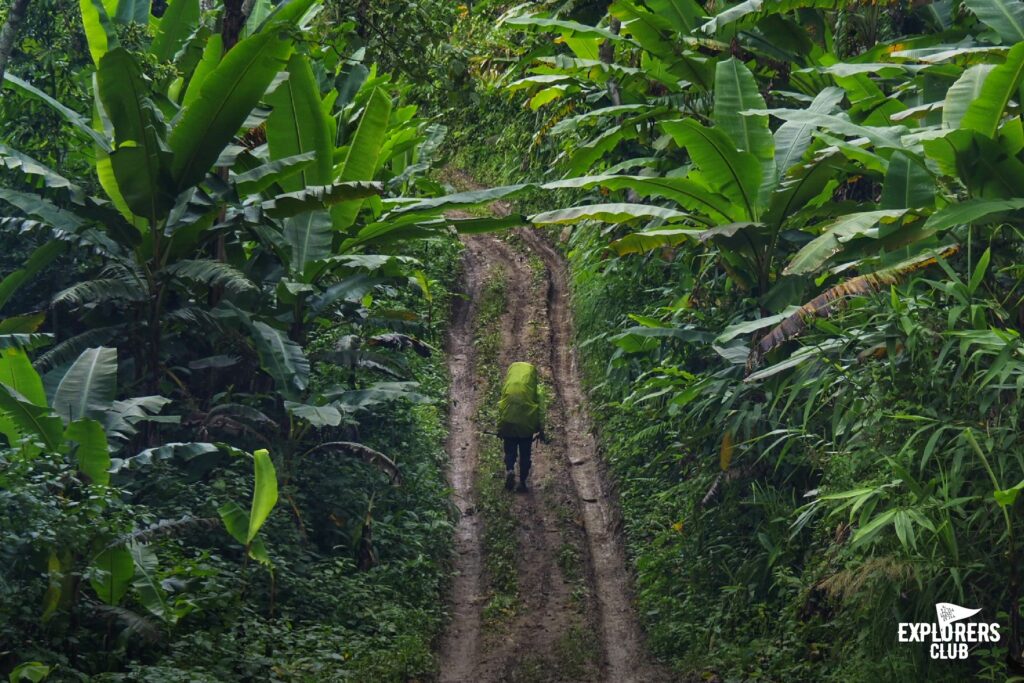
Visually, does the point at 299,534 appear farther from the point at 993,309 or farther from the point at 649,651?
the point at 993,309

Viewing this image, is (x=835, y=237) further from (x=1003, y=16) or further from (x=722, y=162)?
(x=1003, y=16)

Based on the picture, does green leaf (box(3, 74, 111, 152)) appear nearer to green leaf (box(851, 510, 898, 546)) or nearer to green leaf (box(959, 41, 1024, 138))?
green leaf (box(851, 510, 898, 546))

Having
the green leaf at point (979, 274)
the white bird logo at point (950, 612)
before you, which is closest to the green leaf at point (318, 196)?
the green leaf at point (979, 274)

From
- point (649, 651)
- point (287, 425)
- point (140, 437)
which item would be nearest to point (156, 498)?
point (140, 437)

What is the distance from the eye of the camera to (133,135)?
8305 millimetres

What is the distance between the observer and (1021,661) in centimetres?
595

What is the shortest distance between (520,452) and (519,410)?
62cm

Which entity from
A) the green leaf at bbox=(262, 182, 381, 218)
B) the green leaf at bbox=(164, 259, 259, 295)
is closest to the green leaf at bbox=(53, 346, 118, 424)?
Result: the green leaf at bbox=(164, 259, 259, 295)

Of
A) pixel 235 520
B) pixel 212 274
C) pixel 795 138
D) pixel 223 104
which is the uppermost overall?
pixel 795 138

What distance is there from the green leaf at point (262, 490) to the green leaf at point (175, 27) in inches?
222

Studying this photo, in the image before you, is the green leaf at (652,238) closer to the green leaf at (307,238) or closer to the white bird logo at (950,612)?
the green leaf at (307,238)

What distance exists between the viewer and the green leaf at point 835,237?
24.5ft

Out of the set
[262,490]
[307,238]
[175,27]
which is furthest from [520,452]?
[175,27]

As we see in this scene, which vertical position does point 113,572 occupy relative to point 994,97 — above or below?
below
